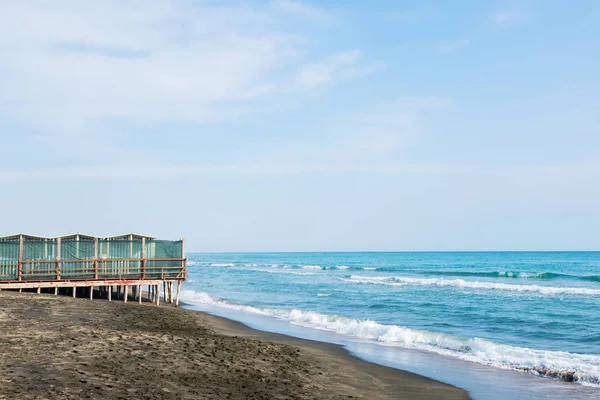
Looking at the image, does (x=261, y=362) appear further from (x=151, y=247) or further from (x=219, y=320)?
(x=151, y=247)

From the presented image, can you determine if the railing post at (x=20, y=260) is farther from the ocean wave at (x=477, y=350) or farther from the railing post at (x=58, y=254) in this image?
the ocean wave at (x=477, y=350)

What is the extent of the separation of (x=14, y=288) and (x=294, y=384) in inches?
785

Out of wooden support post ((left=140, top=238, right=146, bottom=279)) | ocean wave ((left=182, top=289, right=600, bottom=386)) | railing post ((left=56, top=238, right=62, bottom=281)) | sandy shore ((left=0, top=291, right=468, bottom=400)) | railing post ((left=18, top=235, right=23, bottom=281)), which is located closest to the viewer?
sandy shore ((left=0, top=291, right=468, bottom=400))

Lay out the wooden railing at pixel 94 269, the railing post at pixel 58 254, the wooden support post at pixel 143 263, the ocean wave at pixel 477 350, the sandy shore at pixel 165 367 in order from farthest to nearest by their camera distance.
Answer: the wooden support post at pixel 143 263 → the railing post at pixel 58 254 → the wooden railing at pixel 94 269 → the ocean wave at pixel 477 350 → the sandy shore at pixel 165 367

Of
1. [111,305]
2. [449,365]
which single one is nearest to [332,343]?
[449,365]

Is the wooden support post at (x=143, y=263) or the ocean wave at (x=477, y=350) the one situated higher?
the wooden support post at (x=143, y=263)

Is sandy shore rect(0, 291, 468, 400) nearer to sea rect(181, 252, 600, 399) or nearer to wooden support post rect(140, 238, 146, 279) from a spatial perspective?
sea rect(181, 252, 600, 399)

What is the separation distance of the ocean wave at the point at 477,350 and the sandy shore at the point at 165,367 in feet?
12.6

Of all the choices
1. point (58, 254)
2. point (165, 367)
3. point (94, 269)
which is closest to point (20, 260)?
point (58, 254)

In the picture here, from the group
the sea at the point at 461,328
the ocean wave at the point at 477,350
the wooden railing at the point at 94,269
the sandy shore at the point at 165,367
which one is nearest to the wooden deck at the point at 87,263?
the wooden railing at the point at 94,269

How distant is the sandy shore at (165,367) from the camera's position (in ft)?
34.0

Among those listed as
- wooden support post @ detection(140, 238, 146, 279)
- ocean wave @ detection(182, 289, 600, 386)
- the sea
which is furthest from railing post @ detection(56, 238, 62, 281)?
ocean wave @ detection(182, 289, 600, 386)

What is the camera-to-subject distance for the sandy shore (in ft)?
34.0

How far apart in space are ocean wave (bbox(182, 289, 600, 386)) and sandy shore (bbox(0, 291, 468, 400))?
151 inches
